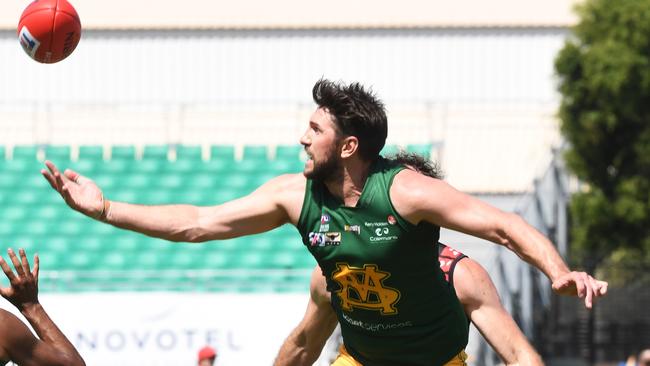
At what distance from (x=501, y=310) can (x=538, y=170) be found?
12695mm

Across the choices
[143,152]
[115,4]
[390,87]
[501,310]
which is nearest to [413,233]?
[501,310]

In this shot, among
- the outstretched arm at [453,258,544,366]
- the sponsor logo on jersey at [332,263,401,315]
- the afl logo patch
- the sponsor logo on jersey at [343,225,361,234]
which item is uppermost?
the afl logo patch

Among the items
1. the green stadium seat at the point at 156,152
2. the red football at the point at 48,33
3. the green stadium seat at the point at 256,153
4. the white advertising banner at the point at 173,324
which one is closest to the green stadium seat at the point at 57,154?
the green stadium seat at the point at 156,152

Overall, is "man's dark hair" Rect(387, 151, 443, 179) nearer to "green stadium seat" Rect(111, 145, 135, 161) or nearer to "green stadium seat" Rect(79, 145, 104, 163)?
"green stadium seat" Rect(111, 145, 135, 161)

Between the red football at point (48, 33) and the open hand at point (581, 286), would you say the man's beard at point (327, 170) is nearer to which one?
the open hand at point (581, 286)

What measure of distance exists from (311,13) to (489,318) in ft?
54.7

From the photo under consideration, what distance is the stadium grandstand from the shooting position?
14.0m

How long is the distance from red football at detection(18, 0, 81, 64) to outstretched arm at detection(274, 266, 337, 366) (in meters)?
2.77

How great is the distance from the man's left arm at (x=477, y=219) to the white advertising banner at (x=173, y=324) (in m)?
7.67

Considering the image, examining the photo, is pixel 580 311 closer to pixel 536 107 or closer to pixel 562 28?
pixel 536 107

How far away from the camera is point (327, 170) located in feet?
21.0

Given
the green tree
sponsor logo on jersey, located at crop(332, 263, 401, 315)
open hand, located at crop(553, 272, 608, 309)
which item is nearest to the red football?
sponsor logo on jersey, located at crop(332, 263, 401, 315)

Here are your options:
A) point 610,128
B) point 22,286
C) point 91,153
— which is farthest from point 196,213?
point 610,128

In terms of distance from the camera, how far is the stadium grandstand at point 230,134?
14.0 m
